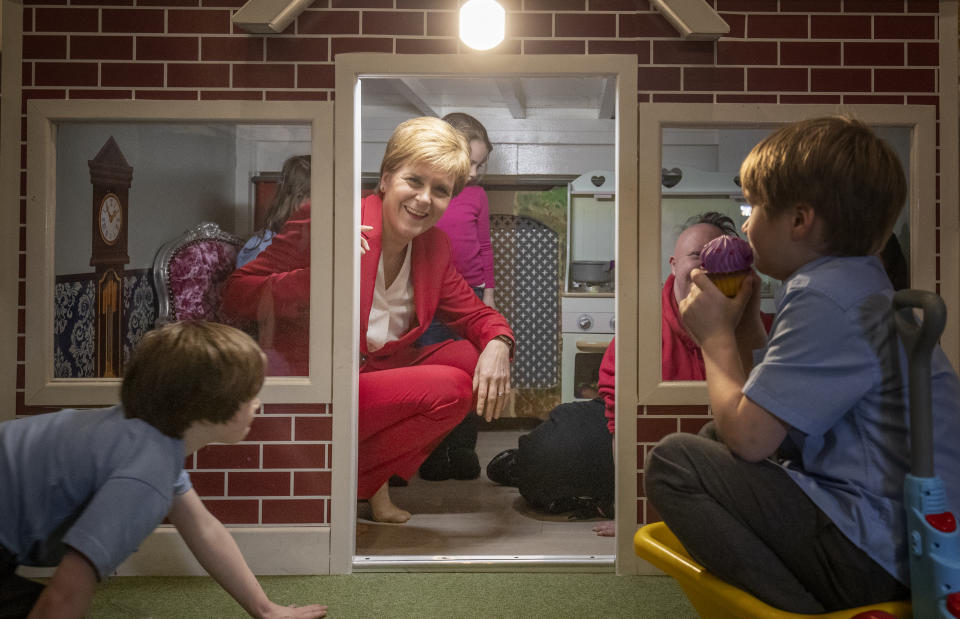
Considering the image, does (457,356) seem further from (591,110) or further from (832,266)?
(832,266)

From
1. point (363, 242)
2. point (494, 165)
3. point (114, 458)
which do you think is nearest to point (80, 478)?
point (114, 458)

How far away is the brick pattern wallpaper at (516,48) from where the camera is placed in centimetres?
293

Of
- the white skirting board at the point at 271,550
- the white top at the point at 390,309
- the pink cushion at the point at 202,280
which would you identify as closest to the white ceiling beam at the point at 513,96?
the white top at the point at 390,309

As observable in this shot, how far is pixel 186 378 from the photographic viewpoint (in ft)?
5.73

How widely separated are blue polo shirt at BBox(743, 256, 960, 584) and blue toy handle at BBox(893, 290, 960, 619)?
66 mm

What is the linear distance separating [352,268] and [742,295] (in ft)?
4.97

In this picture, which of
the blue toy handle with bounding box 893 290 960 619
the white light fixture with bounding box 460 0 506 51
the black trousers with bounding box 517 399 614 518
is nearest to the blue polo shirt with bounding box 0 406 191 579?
the blue toy handle with bounding box 893 290 960 619

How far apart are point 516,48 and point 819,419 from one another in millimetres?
1860

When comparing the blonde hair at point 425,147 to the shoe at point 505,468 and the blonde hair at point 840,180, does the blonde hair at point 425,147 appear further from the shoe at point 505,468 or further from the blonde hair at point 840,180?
the blonde hair at point 840,180

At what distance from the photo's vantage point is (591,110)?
3781 mm

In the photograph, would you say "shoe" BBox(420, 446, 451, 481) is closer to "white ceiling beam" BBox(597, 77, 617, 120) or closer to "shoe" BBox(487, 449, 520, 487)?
"shoe" BBox(487, 449, 520, 487)

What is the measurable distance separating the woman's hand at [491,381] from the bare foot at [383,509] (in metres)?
0.49

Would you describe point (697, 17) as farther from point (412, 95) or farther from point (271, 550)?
point (271, 550)

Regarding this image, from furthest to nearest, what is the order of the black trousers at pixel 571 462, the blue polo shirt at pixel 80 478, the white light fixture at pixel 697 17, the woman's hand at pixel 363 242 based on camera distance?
the black trousers at pixel 571 462 → the woman's hand at pixel 363 242 → the white light fixture at pixel 697 17 → the blue polo shirt at pixel 80 478
